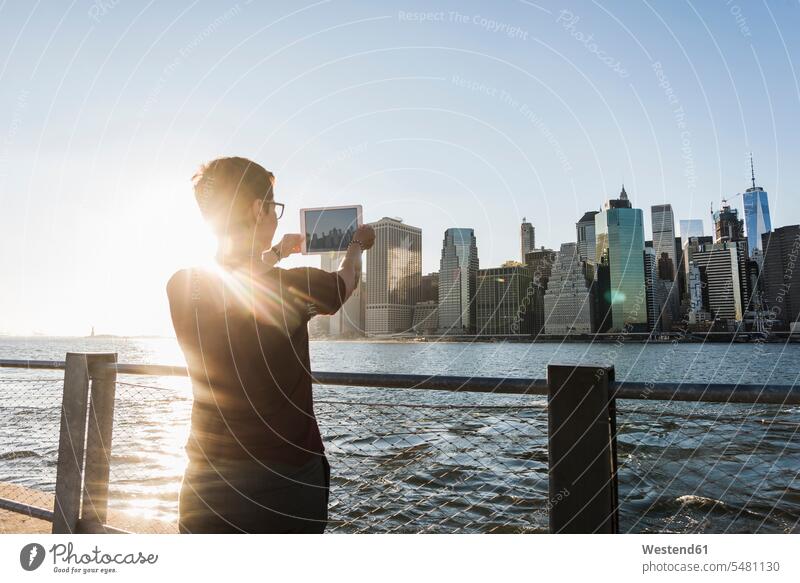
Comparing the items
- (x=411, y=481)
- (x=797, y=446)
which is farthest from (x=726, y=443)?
(x=411, y=481)

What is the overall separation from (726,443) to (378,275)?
62.7ft

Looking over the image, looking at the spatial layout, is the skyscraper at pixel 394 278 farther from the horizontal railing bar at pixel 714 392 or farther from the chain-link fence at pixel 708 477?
the chain-link fence at pixel 708 477

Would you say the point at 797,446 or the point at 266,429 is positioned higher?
the point at 266,429

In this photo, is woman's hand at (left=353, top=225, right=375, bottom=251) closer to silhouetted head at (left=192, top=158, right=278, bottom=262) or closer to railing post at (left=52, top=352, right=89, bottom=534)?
silhouetted head at (left=192, top=158, right=278, bottom=262)

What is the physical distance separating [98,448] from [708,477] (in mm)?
14808

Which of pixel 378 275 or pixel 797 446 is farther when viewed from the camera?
pixel 797 446

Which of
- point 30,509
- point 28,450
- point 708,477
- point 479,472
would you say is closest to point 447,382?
point 30,509

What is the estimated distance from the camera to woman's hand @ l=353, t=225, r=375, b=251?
2.00m

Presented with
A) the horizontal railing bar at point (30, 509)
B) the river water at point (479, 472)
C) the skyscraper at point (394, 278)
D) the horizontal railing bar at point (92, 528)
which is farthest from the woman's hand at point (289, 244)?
the river water at point (479, 472)

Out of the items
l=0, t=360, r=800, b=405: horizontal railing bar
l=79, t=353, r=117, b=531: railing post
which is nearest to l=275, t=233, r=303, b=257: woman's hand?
l=0, t=360, r=800, b=405: horizontal railing bar

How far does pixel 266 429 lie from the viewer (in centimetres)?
182

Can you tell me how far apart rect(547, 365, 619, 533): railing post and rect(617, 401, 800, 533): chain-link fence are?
3.89m
